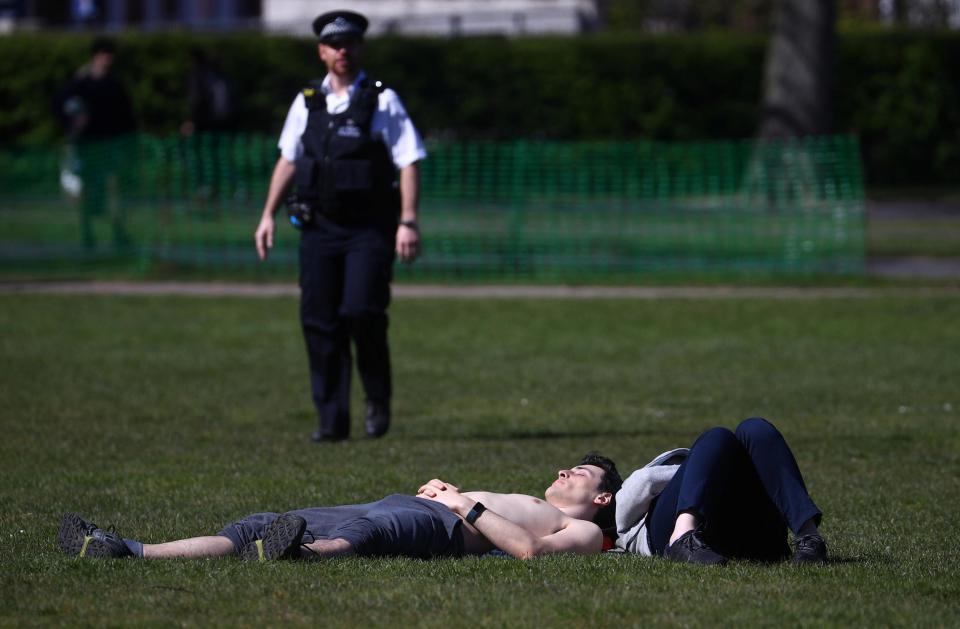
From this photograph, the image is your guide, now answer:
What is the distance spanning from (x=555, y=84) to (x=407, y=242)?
23537 mm

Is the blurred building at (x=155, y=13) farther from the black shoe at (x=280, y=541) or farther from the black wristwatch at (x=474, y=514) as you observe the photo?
the black shoe at (x=280, y=541)

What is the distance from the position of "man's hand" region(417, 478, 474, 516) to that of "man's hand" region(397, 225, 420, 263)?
2.57 meters

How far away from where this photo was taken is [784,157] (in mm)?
16703

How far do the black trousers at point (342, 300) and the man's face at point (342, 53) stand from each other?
82cm

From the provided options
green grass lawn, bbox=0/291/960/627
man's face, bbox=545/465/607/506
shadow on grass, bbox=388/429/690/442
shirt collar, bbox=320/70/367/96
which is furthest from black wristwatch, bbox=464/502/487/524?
shirt collar, bbox=320/70/367/96

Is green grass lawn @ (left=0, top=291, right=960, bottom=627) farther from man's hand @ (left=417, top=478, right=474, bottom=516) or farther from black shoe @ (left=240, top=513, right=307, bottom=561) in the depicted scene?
man's hand @ (left=417, top=478, right=474, bottom=516)

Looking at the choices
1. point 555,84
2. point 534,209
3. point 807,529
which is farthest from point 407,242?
point 555,84

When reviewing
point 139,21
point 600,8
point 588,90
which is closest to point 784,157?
point 588,90

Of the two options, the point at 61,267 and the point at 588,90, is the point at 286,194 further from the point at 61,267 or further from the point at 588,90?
the point at 588,90

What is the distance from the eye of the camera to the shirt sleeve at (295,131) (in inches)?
335

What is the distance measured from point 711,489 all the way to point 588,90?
26.2 m

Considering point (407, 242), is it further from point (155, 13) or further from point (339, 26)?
point (155, 13)

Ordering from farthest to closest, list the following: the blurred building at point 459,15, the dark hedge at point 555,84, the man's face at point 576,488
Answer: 1. the blurred building at point 459,15
2. the dark hedge at point 555,84
3. the man's face at point 576,488

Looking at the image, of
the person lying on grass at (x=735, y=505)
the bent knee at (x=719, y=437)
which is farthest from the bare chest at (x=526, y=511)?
the bent knee at (x=719, y=437)
